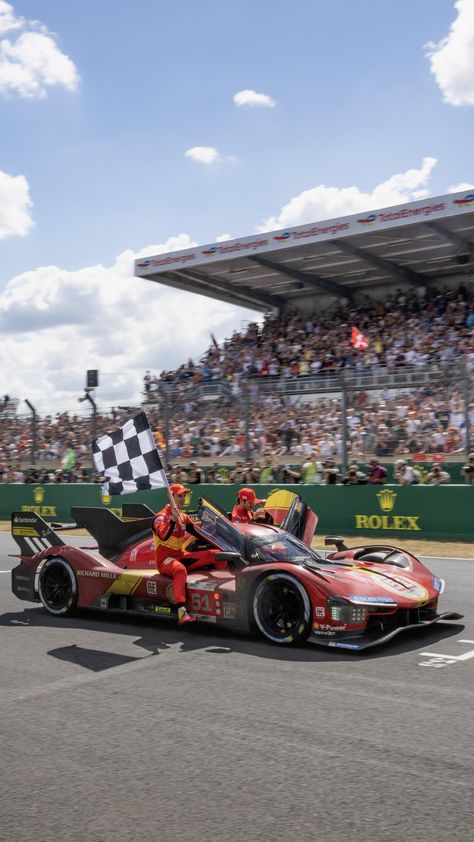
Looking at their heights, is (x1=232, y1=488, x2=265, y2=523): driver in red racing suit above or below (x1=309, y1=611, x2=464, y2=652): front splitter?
above

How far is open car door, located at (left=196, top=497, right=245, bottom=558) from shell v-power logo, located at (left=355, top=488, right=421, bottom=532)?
28.1ft

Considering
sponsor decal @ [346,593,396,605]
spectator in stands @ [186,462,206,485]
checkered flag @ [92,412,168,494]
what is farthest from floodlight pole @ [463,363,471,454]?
sponsor decal @ [346,593,396,605]

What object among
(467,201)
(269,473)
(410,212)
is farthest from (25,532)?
(410,212)

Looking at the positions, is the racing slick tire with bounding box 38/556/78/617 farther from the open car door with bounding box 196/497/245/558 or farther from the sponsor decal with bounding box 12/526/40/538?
the open car door with bounding box 196/497/245/558

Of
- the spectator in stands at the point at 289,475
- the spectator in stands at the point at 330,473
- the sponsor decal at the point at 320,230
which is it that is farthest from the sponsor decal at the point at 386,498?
the sponsor decal at the point at 320,230

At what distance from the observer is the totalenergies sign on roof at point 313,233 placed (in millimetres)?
26938

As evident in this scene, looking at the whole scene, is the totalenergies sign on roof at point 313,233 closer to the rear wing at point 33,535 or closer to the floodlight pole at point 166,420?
the floodlight pole at point 166,420

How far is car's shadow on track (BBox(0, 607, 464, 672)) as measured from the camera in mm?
6184

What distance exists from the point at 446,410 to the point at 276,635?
11.0 meters

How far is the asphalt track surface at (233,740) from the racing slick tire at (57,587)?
1.00 metres

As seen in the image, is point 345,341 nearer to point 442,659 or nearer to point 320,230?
point 320,230

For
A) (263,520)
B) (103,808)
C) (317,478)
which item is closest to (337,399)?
(317,478)

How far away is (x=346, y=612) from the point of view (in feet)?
20.2

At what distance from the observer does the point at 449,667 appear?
18.9 feet
